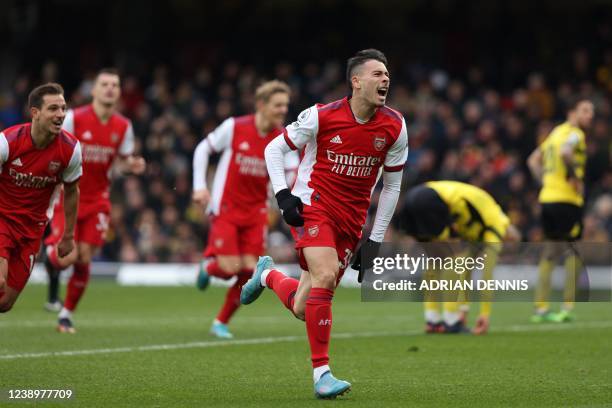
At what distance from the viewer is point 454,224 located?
13648 mm

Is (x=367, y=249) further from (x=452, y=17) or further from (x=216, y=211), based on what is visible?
(x=452, y=17)

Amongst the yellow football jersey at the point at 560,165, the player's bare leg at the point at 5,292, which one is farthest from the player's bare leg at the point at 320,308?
the yellow football jersey at the point at 560,165

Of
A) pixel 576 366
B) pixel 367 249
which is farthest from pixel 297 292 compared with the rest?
pixel 576 366

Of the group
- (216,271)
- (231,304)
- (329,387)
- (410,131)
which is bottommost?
(231,304)

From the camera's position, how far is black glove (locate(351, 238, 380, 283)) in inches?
344

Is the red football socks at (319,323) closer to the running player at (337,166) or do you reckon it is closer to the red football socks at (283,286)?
the running player at (337,166)

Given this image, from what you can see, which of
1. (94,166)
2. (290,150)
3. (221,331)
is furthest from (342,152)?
(94,166)

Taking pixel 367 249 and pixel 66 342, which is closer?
pixel 367 249

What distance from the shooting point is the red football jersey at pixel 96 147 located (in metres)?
13.0

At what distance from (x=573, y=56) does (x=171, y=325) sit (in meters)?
15.6

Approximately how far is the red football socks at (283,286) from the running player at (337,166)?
0.05m

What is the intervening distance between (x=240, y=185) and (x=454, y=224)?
2474 millimetres

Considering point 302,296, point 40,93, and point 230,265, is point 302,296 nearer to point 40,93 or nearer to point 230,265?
point 40,93

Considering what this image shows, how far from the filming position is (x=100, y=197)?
13125mm
